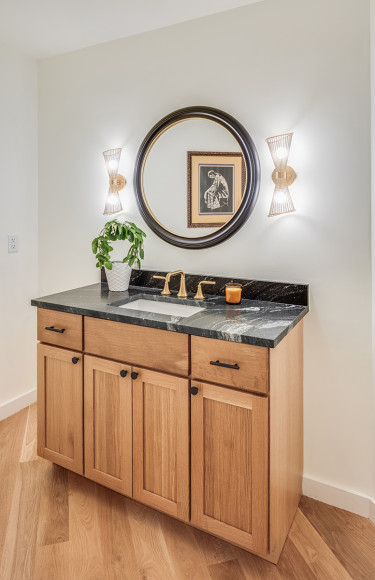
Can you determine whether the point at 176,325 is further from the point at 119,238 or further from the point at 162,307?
the point at 119,238

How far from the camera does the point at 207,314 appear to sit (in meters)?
1.77

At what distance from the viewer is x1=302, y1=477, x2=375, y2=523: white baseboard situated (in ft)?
6.04

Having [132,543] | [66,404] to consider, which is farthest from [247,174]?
[132,543]

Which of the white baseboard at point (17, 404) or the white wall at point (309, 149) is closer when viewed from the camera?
the white wall at point (309, 149)

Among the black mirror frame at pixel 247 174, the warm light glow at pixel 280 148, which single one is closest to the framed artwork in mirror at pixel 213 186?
the black mirror frame at pixel 247 174

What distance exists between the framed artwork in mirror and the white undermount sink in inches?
17.7

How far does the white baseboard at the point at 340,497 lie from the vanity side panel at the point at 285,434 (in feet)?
0.21

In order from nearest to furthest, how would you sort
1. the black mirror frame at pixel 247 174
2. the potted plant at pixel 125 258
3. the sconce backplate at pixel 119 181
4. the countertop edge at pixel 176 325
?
the countertop edge at pixel 176 325, the black mirror frame at pixel 247 174, the potted plant at pixel 125 258, the sconce backplate at pixel 119 181

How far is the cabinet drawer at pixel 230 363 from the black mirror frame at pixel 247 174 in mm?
733

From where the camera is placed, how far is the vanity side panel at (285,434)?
1.51 meters

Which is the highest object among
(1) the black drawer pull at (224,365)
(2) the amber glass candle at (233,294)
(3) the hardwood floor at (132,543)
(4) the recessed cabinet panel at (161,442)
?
(2) the amber glass candle at (233,294)

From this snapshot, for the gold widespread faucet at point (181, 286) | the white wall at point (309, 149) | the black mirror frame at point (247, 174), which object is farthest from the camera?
the gold widespread faucet at point (181, 286)

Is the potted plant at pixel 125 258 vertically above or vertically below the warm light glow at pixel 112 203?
below

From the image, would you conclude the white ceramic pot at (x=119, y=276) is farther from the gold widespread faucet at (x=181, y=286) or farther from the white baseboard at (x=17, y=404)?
the white baseboard at (x=17, y=404)
